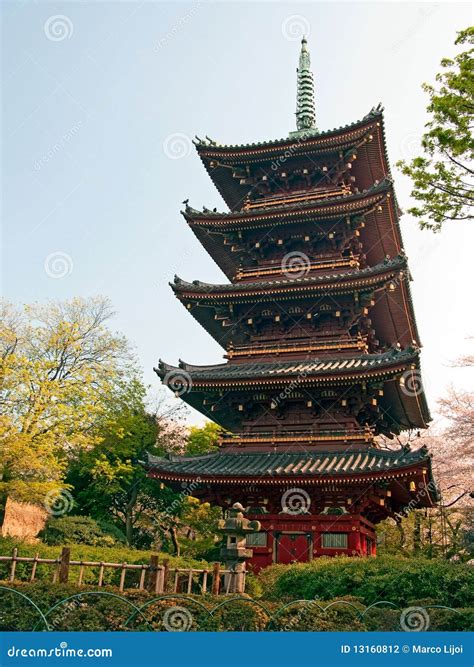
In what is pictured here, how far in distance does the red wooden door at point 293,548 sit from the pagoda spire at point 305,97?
17841mm

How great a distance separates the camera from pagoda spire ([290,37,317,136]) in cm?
2848

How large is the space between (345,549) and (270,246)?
40.0ft

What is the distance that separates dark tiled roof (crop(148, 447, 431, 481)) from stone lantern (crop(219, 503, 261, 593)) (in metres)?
3.39

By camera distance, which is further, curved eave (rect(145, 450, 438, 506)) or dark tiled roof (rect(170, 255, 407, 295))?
dark tiled roof (rect(170, 255, 407, 295))

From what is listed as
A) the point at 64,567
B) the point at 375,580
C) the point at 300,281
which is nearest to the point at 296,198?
the point at 300,281

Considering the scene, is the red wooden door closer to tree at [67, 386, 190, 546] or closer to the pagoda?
the pagoda

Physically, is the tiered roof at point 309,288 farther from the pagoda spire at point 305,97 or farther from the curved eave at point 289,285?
the pagoda spire at point 305,97

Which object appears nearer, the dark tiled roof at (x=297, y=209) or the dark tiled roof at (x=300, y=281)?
the dark tiled roof at (x=300, y=281)

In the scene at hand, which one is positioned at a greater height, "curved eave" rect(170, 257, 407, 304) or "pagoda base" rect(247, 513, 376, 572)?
"curved eave" rect(170, 257, 407, 304)

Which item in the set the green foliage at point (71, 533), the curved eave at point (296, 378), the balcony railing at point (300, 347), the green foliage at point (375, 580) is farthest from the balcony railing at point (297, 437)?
the green foliage at point (71, 533)

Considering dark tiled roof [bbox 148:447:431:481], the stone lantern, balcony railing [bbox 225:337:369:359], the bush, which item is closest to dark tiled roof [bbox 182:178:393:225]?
balcony railing [bbox 225:337:369:359]

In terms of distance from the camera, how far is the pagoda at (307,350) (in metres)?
17.7
